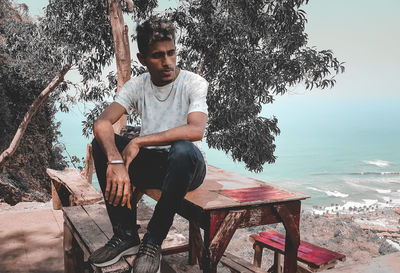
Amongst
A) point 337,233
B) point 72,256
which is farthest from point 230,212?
point 337,233

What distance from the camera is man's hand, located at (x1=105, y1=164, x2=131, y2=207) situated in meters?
1.89

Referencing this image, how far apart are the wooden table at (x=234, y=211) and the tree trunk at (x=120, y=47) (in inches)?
227

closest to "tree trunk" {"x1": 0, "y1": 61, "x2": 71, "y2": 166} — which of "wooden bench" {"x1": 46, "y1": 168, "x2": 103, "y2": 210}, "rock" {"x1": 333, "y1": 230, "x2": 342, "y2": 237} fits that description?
"wooden bench" {"x1": 46, "y1": 168, "x2": 103, "y2": 210}

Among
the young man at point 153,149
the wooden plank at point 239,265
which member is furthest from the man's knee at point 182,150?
the wooden plank at point 239,265

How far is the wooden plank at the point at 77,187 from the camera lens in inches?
148

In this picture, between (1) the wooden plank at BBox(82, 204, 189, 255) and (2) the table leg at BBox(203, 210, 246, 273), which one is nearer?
(2) the table leg at BBox(203, 210, 246, 273)

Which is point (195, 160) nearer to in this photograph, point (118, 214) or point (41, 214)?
point (118, 214)

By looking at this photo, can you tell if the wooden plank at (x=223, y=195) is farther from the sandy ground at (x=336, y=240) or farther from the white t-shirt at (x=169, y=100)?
the sandy ground at (x=336, y=240)

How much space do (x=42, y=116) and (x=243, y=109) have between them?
6570 millimetres

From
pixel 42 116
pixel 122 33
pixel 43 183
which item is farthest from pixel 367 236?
pixel 42 116

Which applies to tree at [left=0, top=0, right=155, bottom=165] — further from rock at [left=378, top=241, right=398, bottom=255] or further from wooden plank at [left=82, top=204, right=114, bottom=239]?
rock at [left=378, top=241, right=398, bottom=255]

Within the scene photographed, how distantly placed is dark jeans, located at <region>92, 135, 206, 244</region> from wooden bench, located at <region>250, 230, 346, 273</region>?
252cm

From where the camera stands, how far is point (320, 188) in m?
55.7

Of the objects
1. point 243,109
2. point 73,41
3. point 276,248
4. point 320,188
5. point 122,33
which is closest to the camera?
point 276,248
